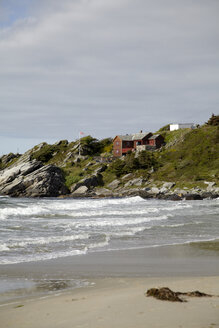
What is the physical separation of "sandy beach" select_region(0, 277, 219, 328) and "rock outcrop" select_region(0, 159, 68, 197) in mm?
76368

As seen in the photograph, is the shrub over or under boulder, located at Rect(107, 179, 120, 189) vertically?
over

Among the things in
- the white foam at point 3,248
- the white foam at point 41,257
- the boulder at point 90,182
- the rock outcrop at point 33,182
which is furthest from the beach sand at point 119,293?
Result: the boulder at point 90,182

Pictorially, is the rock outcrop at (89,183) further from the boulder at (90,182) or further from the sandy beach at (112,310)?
the sandy beach at (112,310)

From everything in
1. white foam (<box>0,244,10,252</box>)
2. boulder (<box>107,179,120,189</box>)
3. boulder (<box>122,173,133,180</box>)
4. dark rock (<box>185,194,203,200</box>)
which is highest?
boulder (<box>122,173,133,180</box>)

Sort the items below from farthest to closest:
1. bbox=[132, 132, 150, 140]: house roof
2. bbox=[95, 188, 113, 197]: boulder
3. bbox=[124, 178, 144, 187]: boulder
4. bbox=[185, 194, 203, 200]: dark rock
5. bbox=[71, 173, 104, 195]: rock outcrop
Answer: bbox=[132, 132, 150, 140]: house roof → bbox=[71, 173, 104, 195]: rock outcrop → bbox=[124, 178, 144, 187]: boulder → bbox=[95, 188, 113, 197]: boulder → bbox=[185, 194, 203, 200]: dark rock

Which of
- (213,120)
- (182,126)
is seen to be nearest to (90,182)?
(213,120)

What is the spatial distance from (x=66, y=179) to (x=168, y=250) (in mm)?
76984

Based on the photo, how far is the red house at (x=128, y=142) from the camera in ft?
392

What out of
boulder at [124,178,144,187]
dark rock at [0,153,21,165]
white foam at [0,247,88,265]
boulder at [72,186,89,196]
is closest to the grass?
boulder at [124,178,144,187]

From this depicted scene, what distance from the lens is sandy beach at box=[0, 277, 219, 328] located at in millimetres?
7066

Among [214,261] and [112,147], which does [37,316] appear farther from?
[112,147]

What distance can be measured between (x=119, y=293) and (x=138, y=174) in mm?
82108

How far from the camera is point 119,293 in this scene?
9.77 m

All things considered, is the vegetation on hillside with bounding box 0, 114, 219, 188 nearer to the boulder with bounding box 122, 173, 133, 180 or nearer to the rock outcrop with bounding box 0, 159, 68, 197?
the boulder with bounding box 122, 173, 133, 180
